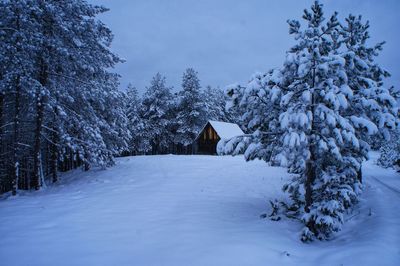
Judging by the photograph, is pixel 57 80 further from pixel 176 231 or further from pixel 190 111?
pixel 190 111

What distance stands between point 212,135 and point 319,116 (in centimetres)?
3263

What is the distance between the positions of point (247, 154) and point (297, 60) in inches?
111

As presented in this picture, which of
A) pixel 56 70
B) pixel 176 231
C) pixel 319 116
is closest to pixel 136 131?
pixel 56 70

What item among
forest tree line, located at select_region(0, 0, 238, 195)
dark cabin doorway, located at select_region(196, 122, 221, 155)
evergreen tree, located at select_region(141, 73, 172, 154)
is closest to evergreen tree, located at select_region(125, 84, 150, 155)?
evergreen tree, located at select_region(141, 73, 172, 154)

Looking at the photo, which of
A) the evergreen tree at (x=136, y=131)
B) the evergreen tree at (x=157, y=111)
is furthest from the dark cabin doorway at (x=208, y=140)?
the evergreen tree at (x=136, y=131)

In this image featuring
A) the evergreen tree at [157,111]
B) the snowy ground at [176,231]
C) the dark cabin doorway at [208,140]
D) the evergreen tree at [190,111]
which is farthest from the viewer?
the evergreen tree at [190,111]

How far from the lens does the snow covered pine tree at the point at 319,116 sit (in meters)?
6.16

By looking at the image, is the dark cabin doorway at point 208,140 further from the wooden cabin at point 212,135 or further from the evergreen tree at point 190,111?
the evergreen tree at point 190,111

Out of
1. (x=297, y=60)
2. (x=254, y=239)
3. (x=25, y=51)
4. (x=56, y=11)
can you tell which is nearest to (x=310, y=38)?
(x=297, y=60)

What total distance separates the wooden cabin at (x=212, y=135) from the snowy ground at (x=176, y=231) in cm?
2538

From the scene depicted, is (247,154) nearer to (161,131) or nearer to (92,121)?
(92,121)

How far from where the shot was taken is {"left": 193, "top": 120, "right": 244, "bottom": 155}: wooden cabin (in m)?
38.2

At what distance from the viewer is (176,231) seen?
275 inches

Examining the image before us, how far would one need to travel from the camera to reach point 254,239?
6.50 metres
